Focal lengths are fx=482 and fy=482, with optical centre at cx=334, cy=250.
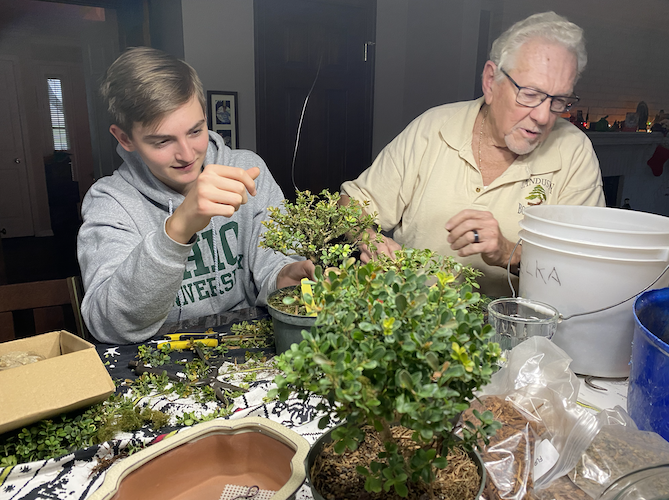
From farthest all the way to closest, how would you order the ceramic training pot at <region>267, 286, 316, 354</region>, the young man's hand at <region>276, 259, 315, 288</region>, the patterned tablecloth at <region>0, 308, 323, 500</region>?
the young man's hand at <region>276, 259, 315, 288</region>, the ceramic training pot at <region>267, 286, 316, 354</region>, the patterned tablecloth at <region>0, 308, 323, 500</region>

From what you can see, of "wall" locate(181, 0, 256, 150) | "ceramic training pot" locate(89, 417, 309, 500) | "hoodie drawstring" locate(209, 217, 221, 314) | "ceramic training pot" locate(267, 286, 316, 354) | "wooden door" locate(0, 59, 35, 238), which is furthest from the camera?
"wooden door" locate(0, 59, 35, 238)

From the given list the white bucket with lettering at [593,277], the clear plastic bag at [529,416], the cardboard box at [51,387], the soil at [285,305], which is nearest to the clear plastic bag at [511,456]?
the clear plastic bag at [529,416]

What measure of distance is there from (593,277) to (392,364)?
661mm

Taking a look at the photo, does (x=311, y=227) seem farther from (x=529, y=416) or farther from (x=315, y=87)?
(x=315, y=87)

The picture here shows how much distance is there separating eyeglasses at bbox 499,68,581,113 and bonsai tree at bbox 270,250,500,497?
1267 mm

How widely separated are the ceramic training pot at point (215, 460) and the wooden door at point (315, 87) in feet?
11.3

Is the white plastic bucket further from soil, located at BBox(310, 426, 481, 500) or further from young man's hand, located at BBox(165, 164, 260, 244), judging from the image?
young man's hand, located at BBox(165, 164, 260, 244)

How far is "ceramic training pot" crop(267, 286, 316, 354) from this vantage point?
3.34 feet

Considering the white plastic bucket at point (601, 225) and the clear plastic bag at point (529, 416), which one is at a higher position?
the white plastic bucket at point (601, 225)

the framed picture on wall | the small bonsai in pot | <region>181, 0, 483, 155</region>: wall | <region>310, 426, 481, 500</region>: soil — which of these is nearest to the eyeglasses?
the small bonsai in pot

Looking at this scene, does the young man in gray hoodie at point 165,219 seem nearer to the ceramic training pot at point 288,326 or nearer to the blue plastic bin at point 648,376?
the ceramic training pot at point 288,326

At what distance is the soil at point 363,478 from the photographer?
543mm

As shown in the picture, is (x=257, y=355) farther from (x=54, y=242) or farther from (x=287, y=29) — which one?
(x=54, y=242)

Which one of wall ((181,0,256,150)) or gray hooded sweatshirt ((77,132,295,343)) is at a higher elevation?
wall ((181,0,256,150))
